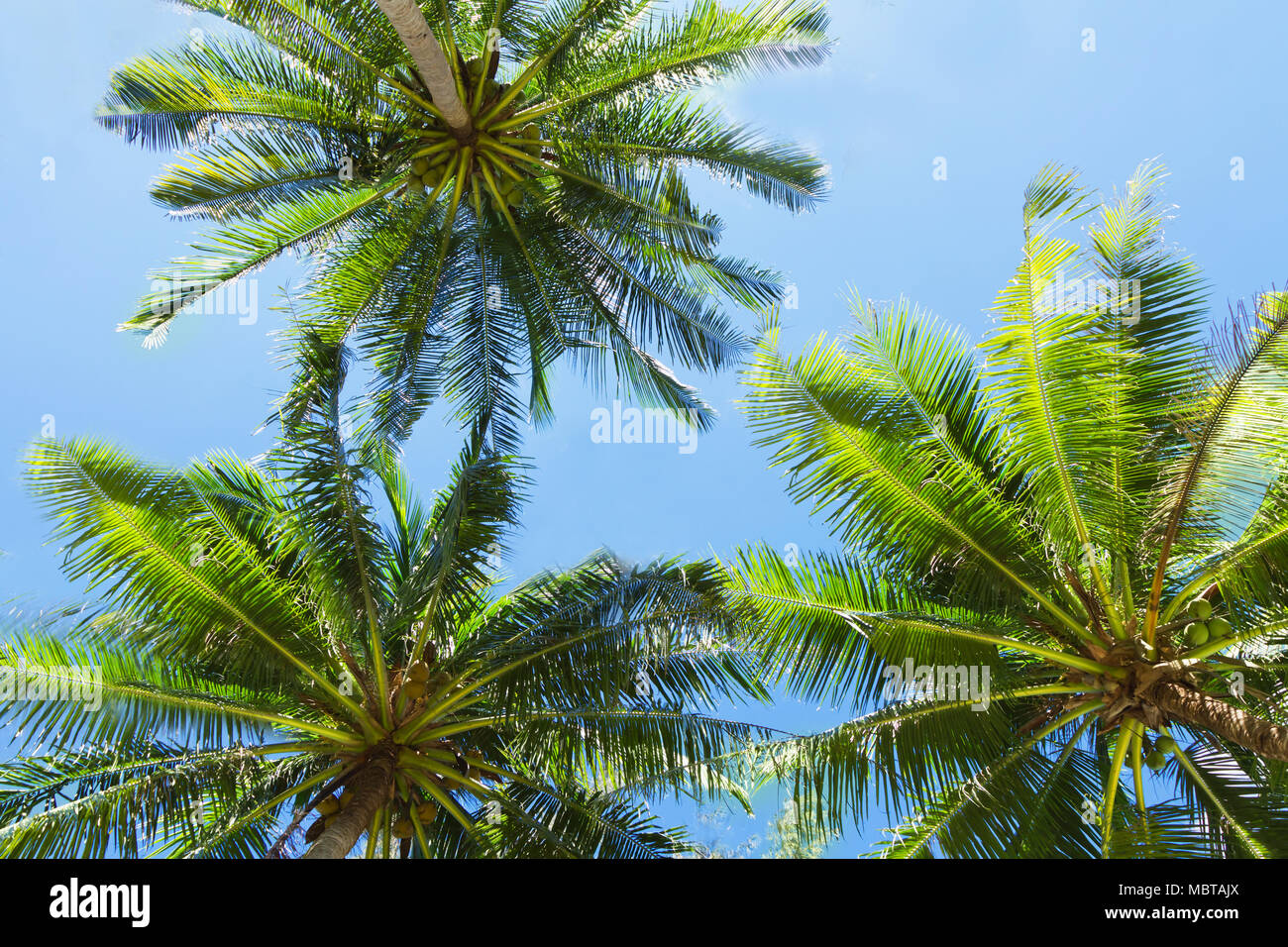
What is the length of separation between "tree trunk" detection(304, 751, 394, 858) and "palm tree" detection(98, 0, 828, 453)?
3580 millimetres

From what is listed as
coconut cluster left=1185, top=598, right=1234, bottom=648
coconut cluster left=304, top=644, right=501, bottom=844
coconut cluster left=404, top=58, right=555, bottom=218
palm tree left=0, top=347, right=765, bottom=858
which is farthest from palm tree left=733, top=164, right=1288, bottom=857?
coconut cluster left=404, top=58, right=555, bottom=218

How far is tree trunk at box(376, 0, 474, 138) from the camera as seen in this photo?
6.56 meters

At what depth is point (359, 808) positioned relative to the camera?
7.50m

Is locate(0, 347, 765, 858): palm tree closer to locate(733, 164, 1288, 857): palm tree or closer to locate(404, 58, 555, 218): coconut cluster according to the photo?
locate(733, 164, 1288, 857): palm tree

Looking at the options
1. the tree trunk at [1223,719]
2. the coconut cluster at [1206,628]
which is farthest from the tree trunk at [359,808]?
the coconut cluster at [1206,628]

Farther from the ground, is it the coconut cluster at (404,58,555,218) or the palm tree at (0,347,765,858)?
the coconut cluster at (404,58,555,218)

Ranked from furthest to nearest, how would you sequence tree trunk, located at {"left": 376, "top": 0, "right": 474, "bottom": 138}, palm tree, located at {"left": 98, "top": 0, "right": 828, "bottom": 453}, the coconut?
palm tree, located at {"left": 98, "top": 0, "right": 828, "bottom": 453}, the coconut, tree trunk, located at {"left": 376, "top": 0, "right": 474, "bottom": 138}

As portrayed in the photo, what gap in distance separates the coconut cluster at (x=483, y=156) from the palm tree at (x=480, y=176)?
3 cm

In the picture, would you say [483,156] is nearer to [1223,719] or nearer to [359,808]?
[359,808]

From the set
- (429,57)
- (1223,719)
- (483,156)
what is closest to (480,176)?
(483,156)

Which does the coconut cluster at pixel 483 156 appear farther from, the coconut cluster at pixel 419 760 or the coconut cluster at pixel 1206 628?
the coconut cluster at pixel 1206 628

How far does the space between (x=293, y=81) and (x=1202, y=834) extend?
11011 millimetres

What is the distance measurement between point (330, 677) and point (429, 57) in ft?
17.3
